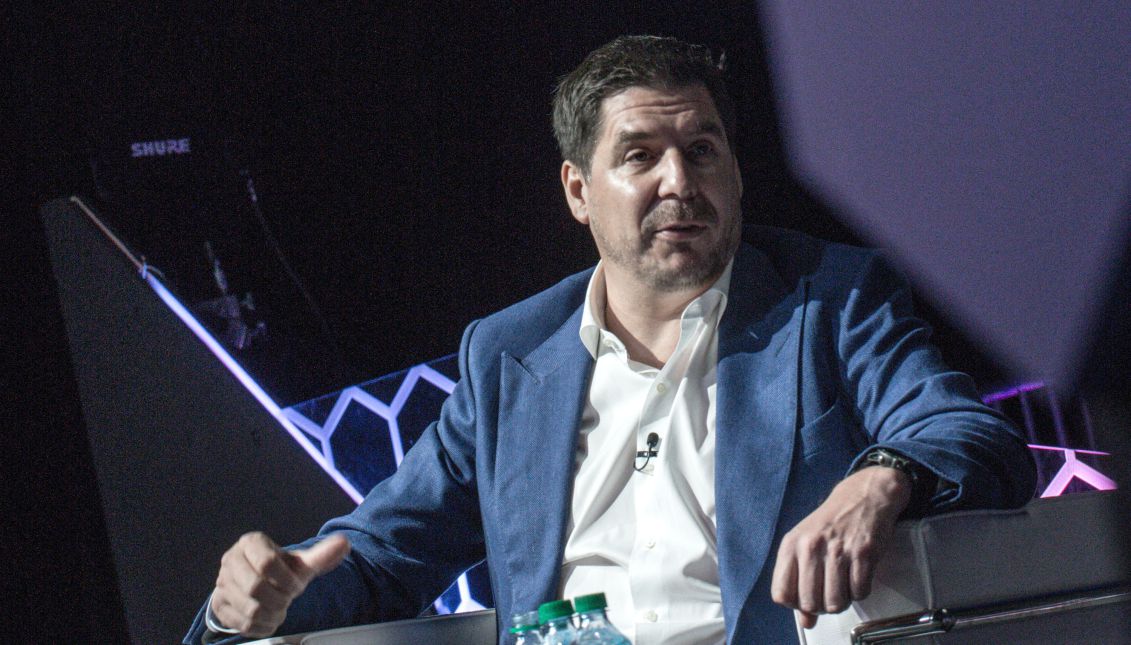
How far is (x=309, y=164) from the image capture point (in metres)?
2.54

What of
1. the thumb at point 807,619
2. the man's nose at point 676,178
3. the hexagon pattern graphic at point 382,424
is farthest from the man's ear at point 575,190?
the thumb at point 807,619

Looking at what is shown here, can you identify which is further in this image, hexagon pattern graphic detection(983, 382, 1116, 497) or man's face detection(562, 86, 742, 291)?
hexagon pattern graphic detection(983, 382, 1116, 497)

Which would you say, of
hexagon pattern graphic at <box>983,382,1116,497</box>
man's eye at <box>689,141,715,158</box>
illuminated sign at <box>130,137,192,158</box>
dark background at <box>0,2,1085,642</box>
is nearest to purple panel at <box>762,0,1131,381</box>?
hexagon pattern graphic at <box>983,382,1116,497</box>

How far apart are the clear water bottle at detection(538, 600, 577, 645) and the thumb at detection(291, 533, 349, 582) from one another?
1.18 ft

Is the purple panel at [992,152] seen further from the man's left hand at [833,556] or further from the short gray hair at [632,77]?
the man's left hand at [833,556]

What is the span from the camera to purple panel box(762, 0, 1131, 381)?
6.48 ft

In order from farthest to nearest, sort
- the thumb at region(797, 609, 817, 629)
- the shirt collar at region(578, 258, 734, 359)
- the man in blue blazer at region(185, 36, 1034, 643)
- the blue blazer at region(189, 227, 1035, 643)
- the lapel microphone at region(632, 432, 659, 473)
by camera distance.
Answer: the shirt collar at region(578, 258, 734, 359) < the lapel microphone at region(632, 432, 659, 473) < the blue blazer at region(189, 227, 1035, 643) < the man in blue blazer at region(185, 36, 1034, 643) < the thumb at region(797, 609, 817, 629)

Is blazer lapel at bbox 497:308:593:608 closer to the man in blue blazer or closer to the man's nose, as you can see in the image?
the man in blue blazer

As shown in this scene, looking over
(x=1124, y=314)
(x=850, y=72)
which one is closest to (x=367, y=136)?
(x=850, y=72)

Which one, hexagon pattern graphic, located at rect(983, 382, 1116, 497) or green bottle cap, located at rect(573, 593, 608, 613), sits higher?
green bottle cap, located at rect(573, 593, 608, 613)

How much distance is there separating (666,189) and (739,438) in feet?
1.45

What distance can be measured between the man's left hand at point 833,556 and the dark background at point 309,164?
4.65 feet

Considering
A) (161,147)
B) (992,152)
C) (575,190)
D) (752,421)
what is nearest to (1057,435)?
(992,152)

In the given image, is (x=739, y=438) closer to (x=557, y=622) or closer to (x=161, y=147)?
(x=557, y=622)
